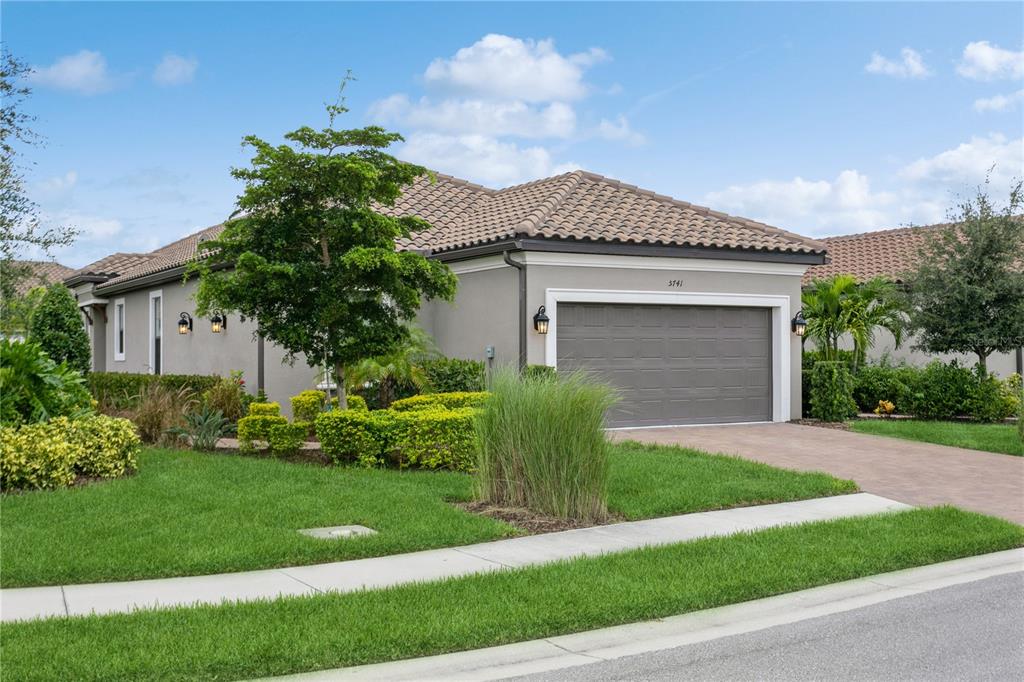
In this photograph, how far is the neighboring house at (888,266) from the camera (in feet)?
77.2

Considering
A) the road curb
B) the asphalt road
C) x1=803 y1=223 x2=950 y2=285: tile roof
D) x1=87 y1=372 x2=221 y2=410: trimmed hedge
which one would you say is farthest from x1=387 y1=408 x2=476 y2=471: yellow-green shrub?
x1=803 y1=223 x2=950 y2=285: tile roof

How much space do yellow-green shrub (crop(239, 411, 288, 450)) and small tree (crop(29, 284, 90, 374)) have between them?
8765mm

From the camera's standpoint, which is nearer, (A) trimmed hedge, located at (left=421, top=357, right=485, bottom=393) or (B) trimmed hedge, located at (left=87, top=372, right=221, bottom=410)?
Result: (A) trimmed hedge, located at (left=421, top=357, right=485, bottom=393)

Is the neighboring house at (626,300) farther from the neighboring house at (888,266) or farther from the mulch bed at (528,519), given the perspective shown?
the mulch bed at (528,519)

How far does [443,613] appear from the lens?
5.89m

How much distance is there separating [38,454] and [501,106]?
34.7 ft

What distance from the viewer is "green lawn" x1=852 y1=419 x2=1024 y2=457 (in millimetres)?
15036

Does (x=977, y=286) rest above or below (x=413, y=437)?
above

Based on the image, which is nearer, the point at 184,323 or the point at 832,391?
the point at 832,391

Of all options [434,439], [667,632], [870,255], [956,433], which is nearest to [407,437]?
[434,439]

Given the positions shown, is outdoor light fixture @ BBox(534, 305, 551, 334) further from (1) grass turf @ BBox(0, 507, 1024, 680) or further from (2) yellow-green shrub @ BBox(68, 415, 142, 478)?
(1) grass turf @ BBox(0, 507, 1024, 680)

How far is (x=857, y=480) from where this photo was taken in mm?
11922

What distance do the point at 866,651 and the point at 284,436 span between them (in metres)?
9.02

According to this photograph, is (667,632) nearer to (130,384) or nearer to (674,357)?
(674,357)
